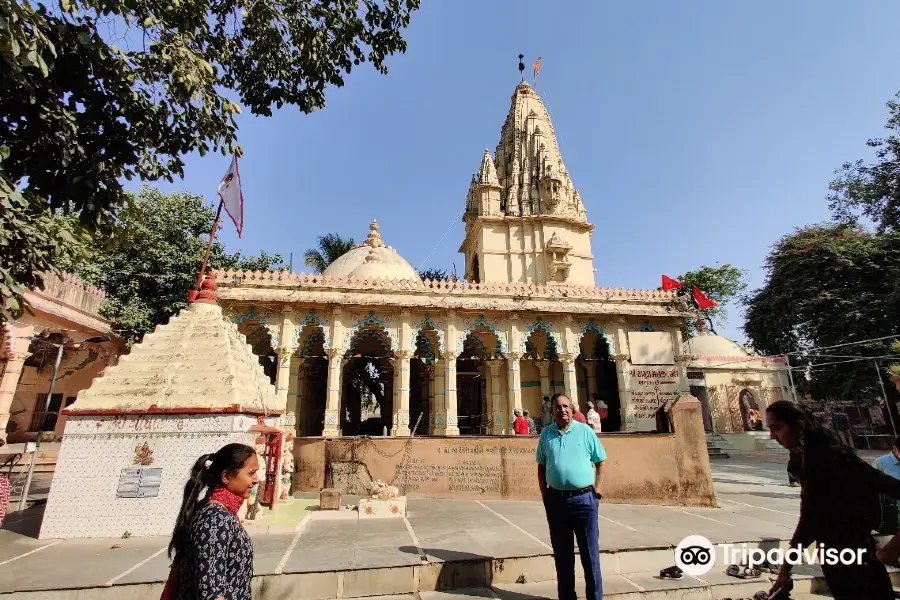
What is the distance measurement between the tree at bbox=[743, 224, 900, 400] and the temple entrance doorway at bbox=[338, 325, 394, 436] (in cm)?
1843

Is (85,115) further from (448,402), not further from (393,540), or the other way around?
(448,402)

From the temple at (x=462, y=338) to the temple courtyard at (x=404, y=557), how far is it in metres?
9.17

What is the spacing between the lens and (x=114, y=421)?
19.2ft

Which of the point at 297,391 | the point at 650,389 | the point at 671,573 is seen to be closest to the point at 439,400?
the point at 297,391

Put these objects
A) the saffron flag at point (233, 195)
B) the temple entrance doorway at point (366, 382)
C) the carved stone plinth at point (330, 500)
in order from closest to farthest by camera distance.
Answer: the carved stone plinth at point (330, 500) < the saffron flag at point (233, 195) < the temple entrance doorway at point (366, 382)

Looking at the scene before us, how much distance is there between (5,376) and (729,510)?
1885 cm

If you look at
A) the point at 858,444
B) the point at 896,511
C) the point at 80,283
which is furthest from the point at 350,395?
the point at 858,444

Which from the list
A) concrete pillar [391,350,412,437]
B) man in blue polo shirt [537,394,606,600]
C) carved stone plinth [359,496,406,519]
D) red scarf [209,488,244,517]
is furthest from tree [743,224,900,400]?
red scarf [209,488,244,517]

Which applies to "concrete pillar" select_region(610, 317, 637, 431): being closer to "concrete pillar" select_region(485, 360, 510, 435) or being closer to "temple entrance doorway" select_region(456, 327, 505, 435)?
"concrete pillar" select_region(485, 360, 510, 435)

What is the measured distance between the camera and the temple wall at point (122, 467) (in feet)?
18.0

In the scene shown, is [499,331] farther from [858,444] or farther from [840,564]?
[858,444]

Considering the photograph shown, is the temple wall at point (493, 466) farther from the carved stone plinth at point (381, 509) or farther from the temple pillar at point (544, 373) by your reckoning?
the temple pillar at point (544, 373)

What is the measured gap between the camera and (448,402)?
1644 centimetres

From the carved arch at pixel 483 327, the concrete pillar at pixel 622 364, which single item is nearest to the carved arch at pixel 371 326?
the carved arch at pixel 483 327
